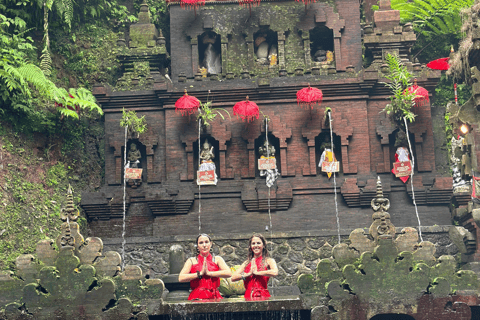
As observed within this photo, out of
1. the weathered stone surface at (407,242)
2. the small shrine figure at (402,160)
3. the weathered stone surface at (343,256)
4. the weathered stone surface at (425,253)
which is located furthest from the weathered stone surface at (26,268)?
the small shrine figure at (402,160)

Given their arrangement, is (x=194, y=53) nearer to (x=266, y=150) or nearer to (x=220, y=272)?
(x=266, y=150)

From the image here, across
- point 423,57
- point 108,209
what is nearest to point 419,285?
point 108,209

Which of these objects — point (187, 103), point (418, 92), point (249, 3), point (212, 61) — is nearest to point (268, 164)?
point (187, 103)

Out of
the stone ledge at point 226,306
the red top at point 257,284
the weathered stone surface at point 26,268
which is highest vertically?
the weathered stone surface at point 26,268

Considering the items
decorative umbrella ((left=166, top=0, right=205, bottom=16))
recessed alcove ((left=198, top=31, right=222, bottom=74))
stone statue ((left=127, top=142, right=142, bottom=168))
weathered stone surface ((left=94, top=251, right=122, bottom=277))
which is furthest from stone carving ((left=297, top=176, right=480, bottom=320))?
decorative umbrella ((left=166, top=0, right=205, bottom=16))

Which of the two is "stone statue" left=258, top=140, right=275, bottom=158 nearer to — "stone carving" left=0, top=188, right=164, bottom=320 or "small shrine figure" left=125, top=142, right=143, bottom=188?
"small shrine figure" left=125, top=142, right=143, bottom=188

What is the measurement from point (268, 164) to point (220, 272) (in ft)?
33.4

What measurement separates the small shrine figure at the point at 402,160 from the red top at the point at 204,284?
36.3 ft

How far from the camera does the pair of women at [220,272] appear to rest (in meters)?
13.7

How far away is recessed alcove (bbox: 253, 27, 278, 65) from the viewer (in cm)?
2577

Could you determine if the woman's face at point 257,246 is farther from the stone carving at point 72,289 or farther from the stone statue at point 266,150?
the stone statue at point 266,150

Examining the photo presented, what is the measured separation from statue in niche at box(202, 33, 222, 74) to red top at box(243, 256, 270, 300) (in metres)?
13.0

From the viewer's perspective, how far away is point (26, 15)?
910 inches

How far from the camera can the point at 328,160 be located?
938 inches
